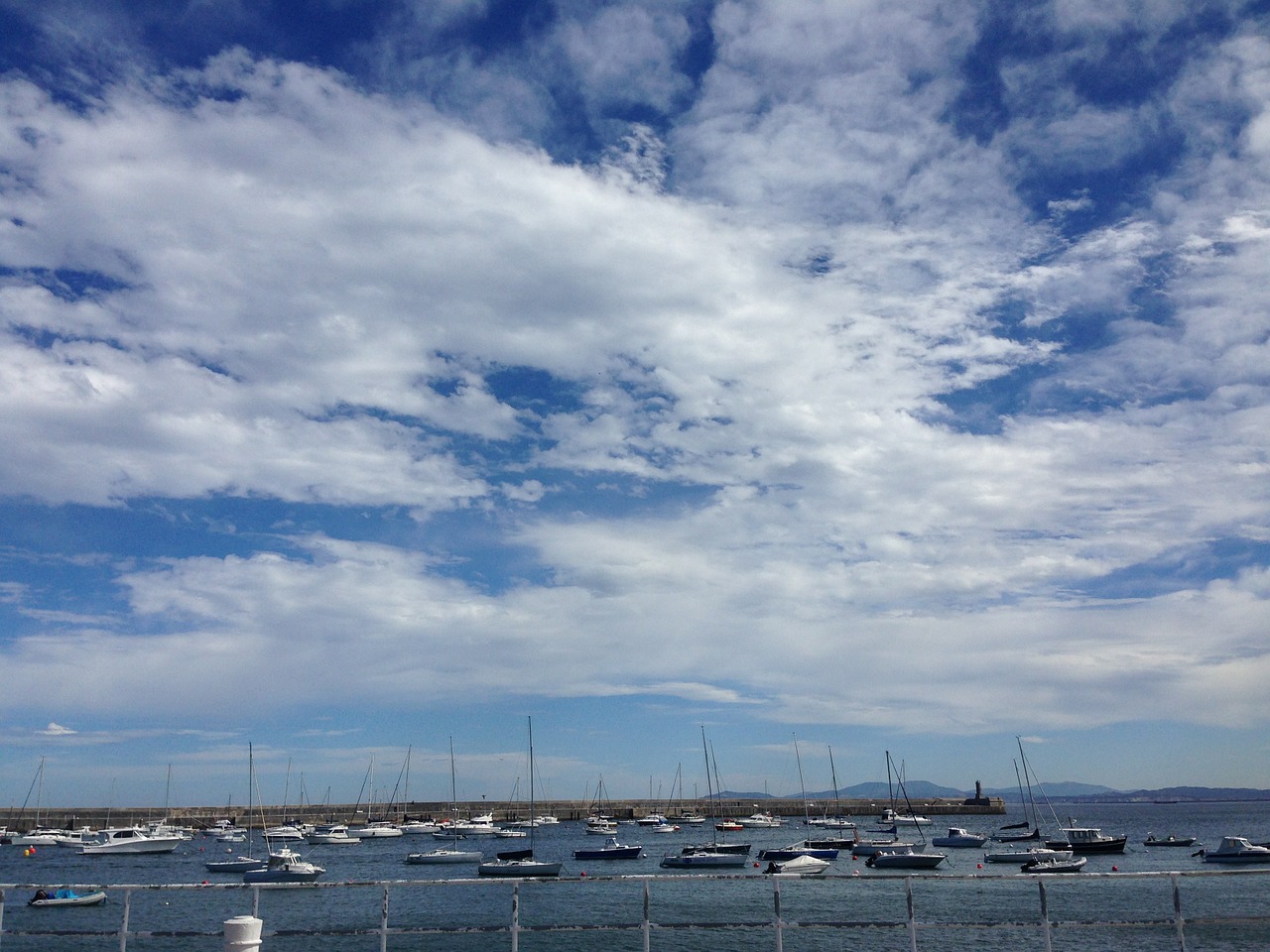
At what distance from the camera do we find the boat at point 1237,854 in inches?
3049

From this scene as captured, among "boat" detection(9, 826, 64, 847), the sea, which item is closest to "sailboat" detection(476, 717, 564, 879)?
the sea

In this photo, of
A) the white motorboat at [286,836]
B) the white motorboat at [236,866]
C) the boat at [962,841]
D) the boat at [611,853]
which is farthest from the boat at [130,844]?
the boat at [962,841]

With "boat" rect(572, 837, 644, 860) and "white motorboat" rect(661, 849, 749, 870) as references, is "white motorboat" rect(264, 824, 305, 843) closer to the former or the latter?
"boat" rect(572, 837, 644, 860)

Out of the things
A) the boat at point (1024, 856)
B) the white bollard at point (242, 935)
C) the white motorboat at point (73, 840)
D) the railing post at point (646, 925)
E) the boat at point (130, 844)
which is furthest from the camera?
the white motorboat at point (73, 840)

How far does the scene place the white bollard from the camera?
10.3 metres

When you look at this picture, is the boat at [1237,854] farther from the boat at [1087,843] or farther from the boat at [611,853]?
the boat at [611,853]

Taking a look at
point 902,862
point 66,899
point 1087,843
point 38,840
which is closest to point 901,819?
point 1087,843

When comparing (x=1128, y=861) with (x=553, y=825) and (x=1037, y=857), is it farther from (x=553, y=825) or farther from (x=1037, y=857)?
(x=553, y=825)

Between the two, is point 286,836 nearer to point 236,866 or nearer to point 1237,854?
point 236,866

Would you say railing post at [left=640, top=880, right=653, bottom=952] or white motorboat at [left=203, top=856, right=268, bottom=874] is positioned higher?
railing post at [left=640, top=880, right=653, bottom=952]

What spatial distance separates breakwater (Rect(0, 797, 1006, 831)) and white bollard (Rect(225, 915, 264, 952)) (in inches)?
5101

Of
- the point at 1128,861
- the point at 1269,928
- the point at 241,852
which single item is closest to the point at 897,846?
the point at 1128,861

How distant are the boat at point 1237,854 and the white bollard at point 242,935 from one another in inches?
3544

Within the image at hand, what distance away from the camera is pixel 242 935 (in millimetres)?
10375
